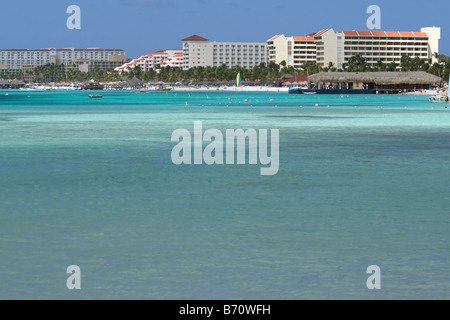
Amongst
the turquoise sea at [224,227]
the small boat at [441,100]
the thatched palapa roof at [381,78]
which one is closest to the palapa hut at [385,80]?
the thatched palapa roof at [381,78]

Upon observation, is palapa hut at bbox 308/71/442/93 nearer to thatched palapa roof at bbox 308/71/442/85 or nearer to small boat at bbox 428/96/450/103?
thatched palapa roof at bbox 308/71/442/85

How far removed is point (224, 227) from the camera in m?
13.6

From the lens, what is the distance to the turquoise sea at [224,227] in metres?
9.95

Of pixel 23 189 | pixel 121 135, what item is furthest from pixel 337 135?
pixel 23 189

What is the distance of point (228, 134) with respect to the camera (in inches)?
1458

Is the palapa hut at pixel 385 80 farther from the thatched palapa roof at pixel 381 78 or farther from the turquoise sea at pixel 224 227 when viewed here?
the turquoise sea at pixel 224 227

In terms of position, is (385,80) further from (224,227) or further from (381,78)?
(224,227)

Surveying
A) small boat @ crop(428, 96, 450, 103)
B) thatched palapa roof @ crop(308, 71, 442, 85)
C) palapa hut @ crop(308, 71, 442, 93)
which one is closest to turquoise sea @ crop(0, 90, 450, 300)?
small boat @ crop(428, 96, 450, 103)

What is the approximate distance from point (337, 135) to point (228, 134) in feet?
16.6

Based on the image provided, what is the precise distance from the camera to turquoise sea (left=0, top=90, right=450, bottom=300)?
995 centimetres

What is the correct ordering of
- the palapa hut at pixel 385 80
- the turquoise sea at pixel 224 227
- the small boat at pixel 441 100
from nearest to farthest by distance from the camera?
the turquoise sea at pixel 224 227 → the small boat at pixel 441 100 → the palapa hut at pixel 385 80

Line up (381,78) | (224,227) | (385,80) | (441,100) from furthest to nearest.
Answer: (381,78) → (385,80) → (441,100) → (224,227)

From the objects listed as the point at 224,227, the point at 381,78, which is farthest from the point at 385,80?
the point at 224,227
